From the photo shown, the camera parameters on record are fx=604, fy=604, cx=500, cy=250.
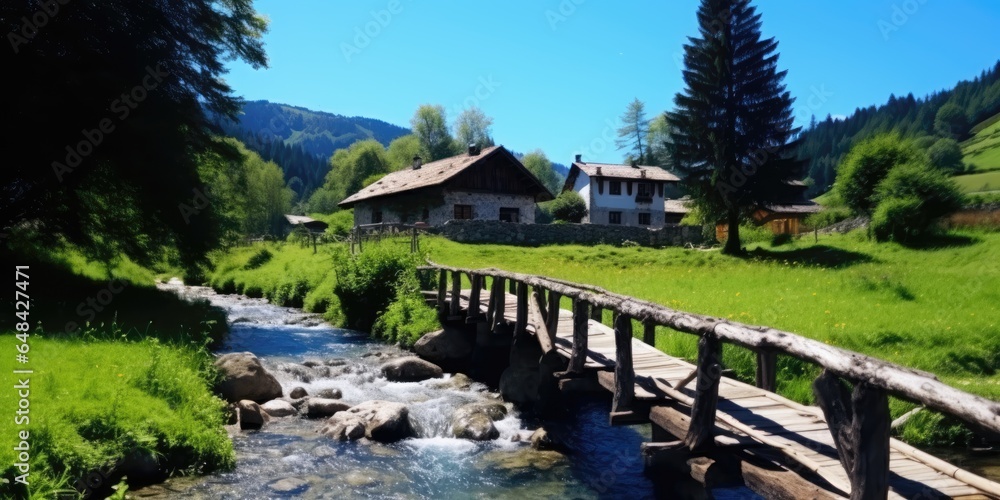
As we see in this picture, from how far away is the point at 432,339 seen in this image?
1456 centimetres

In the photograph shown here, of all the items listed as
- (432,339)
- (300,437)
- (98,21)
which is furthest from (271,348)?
(98,21)

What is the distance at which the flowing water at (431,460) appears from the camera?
7320mm

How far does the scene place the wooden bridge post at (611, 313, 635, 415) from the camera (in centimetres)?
657

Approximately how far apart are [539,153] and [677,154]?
6599 centimetres

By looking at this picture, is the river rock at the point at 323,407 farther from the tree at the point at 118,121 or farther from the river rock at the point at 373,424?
the tree at the point at 118,121

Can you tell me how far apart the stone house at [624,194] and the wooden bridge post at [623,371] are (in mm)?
47433

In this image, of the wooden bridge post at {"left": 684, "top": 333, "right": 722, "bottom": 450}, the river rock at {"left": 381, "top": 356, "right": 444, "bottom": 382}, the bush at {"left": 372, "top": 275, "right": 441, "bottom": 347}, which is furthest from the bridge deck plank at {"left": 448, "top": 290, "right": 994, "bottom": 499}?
the bush at {"left": 372, "top": 275, "right": 441, "bottom": 347}

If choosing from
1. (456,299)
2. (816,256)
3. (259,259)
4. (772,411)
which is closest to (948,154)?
(816,256)

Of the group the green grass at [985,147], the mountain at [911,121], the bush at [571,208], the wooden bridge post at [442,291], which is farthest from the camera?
the mountain at [911,121]

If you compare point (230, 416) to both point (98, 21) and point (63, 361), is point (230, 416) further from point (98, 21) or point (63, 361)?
point (98, 21)

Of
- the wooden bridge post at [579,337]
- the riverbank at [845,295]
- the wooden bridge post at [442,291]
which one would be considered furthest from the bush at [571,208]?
the wooden bridge post at [579,337]

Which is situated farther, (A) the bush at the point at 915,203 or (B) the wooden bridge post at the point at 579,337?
(A) the bush at the point at 915,203

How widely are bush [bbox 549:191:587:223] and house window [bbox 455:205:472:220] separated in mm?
15638

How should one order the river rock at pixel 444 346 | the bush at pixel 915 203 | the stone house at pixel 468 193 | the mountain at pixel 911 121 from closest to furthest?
the river rock at pixel 444 346, the bush at pixel 915 203, the stone house at pixel 468 193, the mountain at pixel 911 121
